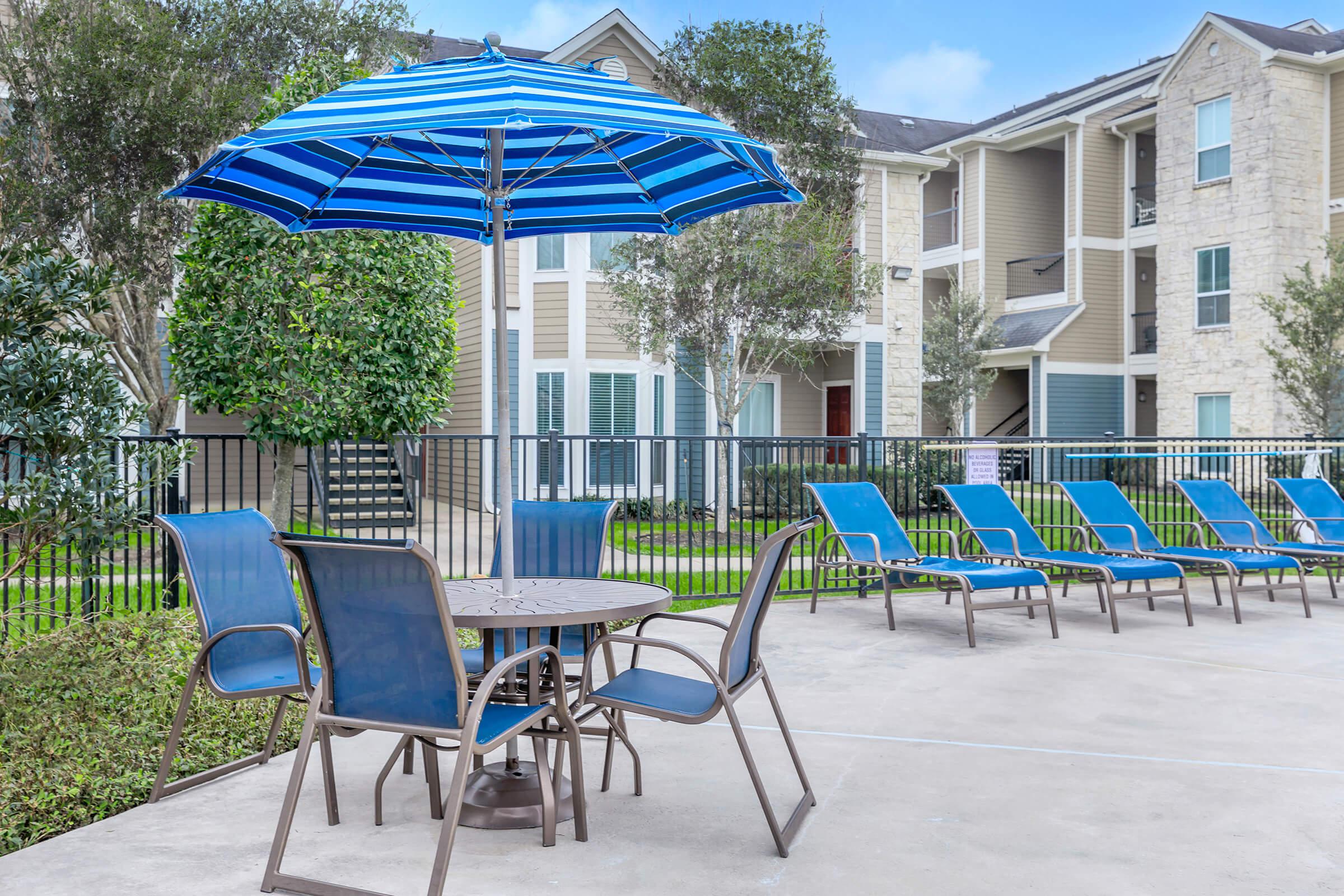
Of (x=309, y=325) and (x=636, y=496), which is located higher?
(x=309, y=325)

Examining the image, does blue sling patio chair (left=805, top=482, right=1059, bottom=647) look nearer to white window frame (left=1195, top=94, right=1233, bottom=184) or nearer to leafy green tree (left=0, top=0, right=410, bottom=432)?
leafy green tree (left=0, top=0, right=410, bottom=432)

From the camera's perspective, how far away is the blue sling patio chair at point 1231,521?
31.1 ft

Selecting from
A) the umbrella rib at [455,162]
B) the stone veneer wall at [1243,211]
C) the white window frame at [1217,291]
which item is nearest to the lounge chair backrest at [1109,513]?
the umbrella rib at [455,162]

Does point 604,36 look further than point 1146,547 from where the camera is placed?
Yes

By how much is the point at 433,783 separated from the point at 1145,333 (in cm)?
2498

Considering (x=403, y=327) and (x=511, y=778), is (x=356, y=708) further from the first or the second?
(x=403, y=327)

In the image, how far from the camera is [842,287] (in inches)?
645

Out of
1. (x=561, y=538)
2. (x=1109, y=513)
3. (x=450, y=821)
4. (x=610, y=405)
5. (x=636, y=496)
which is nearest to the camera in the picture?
(x=450, y=821)

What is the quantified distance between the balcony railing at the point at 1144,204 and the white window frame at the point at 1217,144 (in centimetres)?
256

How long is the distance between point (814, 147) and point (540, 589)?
12.6 meters

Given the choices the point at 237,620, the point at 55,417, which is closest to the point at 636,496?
the point at 55,417

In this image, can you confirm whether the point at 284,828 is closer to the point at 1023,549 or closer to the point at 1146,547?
the point at 1023,549

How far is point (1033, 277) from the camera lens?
2711cm

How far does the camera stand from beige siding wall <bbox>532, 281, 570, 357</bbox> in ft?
58.3
